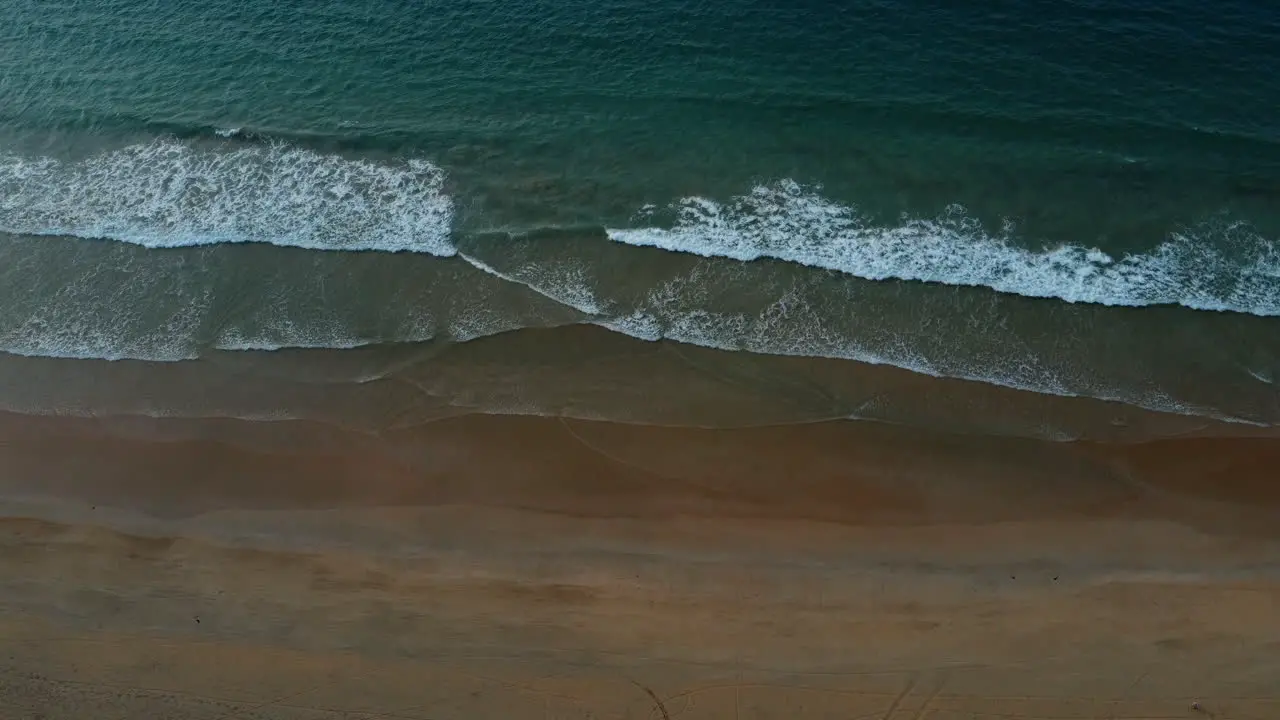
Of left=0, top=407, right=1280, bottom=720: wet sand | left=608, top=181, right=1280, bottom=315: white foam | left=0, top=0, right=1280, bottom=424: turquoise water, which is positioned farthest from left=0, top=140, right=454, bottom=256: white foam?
left=0, top=407, right=1280, bottom=720: wet sand

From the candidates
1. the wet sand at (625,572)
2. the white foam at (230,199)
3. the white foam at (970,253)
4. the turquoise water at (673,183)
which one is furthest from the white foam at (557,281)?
the wet sand at (625,572)

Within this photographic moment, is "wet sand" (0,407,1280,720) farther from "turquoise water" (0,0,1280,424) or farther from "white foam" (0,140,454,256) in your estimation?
"white foam" (0,140,454,256)

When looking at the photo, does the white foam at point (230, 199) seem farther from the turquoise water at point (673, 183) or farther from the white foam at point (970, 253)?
the white foam at point (970, 253)

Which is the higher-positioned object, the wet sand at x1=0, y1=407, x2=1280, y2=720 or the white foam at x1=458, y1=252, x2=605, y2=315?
the white foam at x1=458, y1=252, x2=605, y2=315

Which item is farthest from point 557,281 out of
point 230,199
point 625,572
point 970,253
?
point 970,253

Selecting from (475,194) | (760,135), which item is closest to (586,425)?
(475,194)

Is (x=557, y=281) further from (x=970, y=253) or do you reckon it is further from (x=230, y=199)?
(x=970, y=253)

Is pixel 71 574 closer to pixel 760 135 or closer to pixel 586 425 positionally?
pixel 586 425

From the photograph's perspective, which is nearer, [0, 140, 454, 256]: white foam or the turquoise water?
the turquoise water
